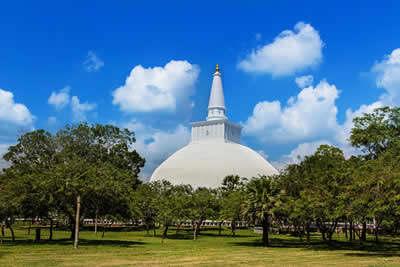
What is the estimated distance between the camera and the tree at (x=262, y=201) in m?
34.2

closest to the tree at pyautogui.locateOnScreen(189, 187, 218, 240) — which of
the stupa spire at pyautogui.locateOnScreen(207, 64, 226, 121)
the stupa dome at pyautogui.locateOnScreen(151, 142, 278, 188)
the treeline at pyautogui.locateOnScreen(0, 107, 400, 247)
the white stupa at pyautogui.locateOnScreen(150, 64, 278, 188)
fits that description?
the treeline at pyautogui.locateOnScreen(0, 107, 400, 247)

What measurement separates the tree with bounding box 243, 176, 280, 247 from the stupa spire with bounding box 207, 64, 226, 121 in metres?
67.4

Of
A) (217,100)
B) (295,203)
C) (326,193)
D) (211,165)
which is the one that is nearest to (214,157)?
(211,165)

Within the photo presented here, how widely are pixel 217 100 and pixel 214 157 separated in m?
14.5

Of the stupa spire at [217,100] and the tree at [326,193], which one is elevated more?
the stupa spire at [217,100]

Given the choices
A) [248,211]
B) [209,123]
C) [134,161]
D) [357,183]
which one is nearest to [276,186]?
[248,211]

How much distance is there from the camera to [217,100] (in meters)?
102

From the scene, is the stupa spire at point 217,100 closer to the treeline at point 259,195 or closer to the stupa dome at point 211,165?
the stupa dome at point 211,165

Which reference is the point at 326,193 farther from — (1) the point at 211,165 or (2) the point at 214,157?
(2) the point at 214,157

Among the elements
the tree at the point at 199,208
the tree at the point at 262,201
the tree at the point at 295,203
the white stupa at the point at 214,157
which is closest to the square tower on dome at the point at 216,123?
the white stupa at the point at 214,157

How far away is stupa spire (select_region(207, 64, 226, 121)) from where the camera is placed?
101188 millimetres

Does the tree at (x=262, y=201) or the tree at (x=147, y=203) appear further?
the tree at (x=147, y=203)

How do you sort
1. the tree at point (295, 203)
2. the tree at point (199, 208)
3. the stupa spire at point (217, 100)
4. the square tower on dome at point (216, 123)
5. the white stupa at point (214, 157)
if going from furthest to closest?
the square tower on dome at point (216, 123), the stupa spire at point (217, 100), the white stupa at point (214, 157), the tree at point (199, 208), the tree at point (295, 203)

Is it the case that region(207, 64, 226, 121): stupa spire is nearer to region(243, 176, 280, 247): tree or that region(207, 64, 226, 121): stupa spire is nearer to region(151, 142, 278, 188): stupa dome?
region(151, 142, 278, 188): stupa dome
